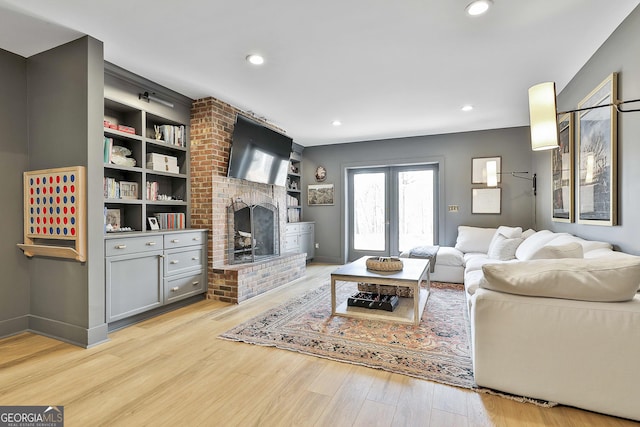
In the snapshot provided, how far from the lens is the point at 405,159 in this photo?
19.0 feet

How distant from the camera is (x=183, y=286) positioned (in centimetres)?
347

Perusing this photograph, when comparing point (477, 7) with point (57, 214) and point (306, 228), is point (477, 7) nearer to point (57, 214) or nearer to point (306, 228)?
point (57, 214)

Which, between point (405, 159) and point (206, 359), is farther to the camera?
point (405, 159)

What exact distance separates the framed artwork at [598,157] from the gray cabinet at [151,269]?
3.96m

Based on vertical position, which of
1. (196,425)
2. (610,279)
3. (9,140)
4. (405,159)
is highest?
(405,159)

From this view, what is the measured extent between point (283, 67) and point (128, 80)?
157 centimetres

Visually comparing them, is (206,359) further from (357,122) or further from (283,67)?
(357,122)

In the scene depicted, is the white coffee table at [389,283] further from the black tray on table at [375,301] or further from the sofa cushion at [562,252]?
the sofa cushion at [562,252]

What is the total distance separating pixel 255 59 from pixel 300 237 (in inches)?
148

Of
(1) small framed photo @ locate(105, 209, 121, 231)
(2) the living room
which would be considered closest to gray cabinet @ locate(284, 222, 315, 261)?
(2) the living room

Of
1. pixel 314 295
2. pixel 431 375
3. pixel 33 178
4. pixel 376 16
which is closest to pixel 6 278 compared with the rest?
pixel 33 178

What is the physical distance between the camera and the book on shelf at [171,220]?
3.58 m

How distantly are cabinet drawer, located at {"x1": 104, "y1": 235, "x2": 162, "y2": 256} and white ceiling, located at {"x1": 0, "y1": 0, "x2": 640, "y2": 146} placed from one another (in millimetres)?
1638

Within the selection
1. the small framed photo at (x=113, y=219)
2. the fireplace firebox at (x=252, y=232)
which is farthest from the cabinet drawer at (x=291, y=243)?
the small framed photo at (x=113, y=219)
